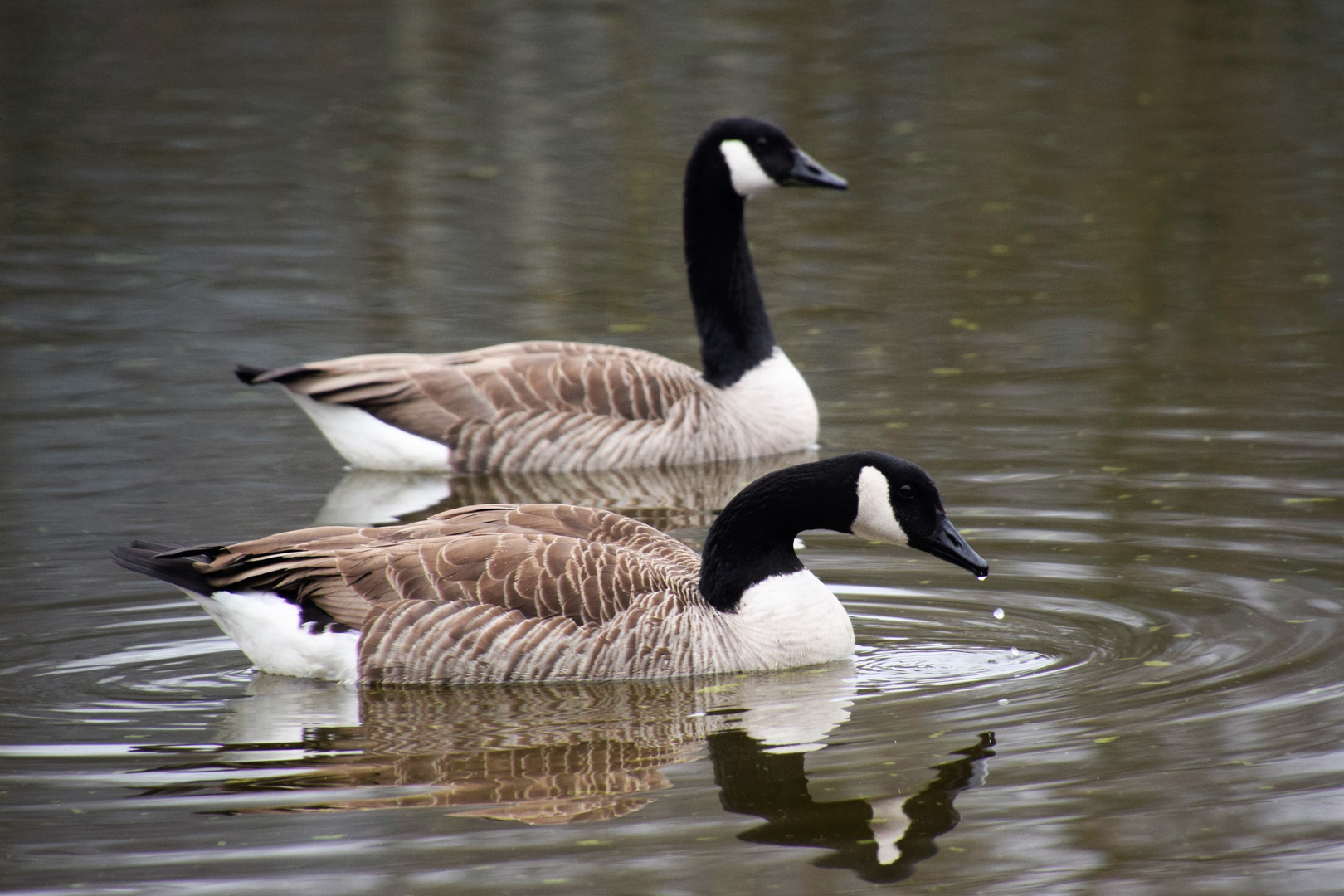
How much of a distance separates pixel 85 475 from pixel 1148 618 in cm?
659

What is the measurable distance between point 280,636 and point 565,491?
404cm

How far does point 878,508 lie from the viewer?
7844 millimetres

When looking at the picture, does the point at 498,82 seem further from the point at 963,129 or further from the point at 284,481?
the point at 284,481

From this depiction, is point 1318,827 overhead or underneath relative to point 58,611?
underneath

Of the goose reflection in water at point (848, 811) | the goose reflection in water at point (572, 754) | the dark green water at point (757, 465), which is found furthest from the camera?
the goose reflection in water at point (572, 754)

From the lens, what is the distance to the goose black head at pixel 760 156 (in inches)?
516

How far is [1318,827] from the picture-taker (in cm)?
599

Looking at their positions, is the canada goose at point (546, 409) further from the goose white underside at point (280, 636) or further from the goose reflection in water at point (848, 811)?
the goose reflection in water at point (848, 811)

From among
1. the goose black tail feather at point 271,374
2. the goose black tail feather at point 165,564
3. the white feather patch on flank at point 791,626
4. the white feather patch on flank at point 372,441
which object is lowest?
the white feather patch on flank at point 791,626

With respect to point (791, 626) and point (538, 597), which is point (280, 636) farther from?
point (791, 626)

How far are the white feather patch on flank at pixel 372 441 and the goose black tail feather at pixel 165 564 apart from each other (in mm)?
4118

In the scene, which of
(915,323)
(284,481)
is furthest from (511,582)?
(915,323)

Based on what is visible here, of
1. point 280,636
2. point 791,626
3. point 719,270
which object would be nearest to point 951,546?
point 791,626

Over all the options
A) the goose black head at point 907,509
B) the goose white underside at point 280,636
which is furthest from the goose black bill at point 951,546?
the goose white underside at point 280,636
